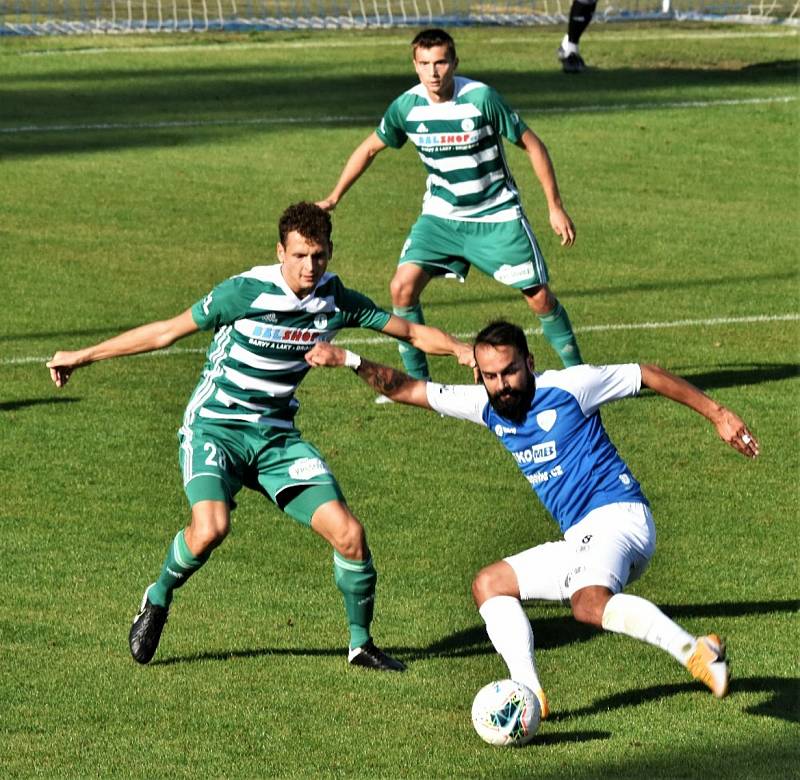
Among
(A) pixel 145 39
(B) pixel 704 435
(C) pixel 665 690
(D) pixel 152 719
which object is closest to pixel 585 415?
(C) pixel 665 690

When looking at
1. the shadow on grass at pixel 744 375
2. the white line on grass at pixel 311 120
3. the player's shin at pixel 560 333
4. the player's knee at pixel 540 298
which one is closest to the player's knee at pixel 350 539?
the player's knee at pixel 540 298

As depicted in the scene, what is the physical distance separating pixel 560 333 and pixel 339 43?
18075 mm

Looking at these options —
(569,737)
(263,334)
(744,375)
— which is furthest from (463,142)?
(569,737)

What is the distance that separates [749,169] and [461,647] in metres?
14.7

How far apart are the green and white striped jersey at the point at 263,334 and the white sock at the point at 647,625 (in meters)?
2.02

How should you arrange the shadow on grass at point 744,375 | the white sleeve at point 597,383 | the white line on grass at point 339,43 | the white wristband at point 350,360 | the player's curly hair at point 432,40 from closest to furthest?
1. the white wristband at point 350,360
2. the white sleeve at point 597,383
3. the player's curly hair at point 432,40
4. the shadow on grass at point 744,375
5. the white line on grass at point 339,43

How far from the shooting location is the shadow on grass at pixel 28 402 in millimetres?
12875

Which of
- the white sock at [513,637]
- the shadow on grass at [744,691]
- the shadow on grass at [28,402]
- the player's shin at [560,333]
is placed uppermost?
the white sock at [513,637]

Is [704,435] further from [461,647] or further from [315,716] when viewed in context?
[315,716]

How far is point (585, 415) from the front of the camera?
25.5ft

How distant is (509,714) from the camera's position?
707cm

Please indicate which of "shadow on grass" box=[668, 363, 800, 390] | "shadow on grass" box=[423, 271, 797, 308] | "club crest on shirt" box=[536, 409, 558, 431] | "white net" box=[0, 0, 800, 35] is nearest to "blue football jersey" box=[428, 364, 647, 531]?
"club crest on shirt" box=[536, 409, 558, 431]

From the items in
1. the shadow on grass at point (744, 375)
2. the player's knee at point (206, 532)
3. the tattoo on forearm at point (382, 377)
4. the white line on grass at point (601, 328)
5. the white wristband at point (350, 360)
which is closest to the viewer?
the white wristband at point (350, 360)

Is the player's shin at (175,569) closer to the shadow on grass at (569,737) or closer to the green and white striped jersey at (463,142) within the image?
the shadow on grass at (569,737)
